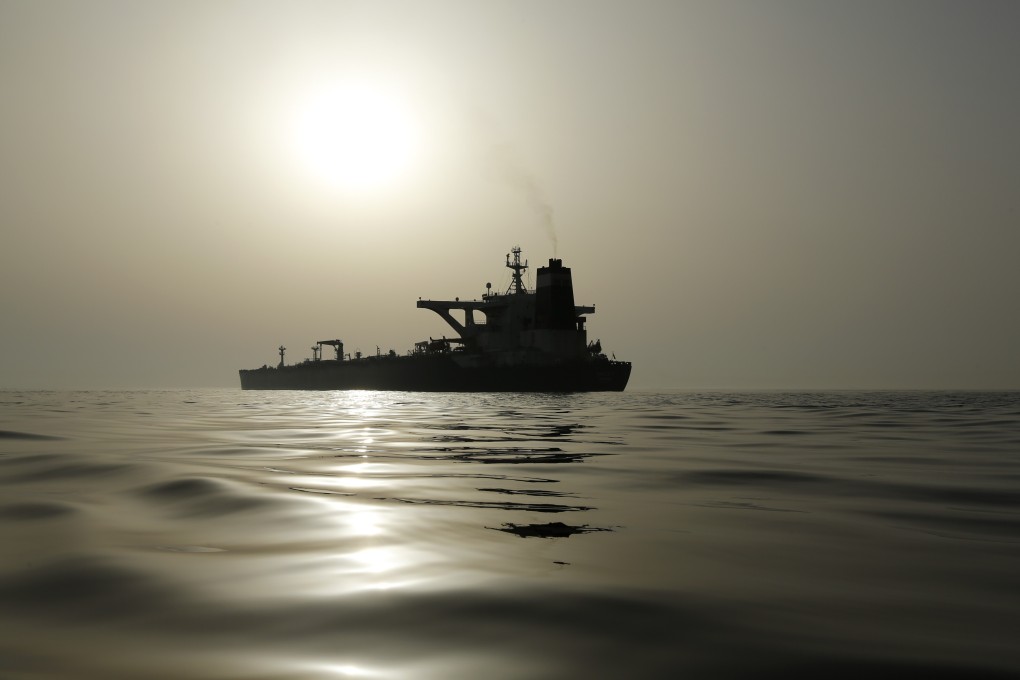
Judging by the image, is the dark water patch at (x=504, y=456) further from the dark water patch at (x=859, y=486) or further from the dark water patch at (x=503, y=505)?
the dark water patch at (x=503, y=505)

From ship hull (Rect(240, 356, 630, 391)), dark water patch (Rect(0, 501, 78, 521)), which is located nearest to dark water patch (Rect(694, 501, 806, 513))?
dark water patch (Rect(0, 501, 78, 521))

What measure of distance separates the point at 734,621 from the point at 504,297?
82030 mm

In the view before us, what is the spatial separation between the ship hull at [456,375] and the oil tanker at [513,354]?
100 mm

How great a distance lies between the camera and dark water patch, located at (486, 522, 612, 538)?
19.6 feet

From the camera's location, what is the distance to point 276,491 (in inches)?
327

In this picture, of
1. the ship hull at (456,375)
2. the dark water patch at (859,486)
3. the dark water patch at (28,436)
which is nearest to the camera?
the dark water patch at (859,486)

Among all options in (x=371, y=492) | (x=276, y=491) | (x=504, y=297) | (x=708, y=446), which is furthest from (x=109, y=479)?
(x=504, y=297)

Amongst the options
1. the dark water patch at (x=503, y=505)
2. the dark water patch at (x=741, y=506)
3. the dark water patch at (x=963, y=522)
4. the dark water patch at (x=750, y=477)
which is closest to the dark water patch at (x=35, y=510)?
the dark water patch at (x=503, y=505)

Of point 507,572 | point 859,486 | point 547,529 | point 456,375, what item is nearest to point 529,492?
point 547,529

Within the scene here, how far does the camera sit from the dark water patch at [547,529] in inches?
235

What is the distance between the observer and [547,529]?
6.21 metres

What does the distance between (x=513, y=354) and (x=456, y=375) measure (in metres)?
7.89

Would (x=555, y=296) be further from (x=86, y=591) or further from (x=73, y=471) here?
(x=86, y=591)

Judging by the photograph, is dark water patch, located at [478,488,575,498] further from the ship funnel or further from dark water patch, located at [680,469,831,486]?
the ship funnel
